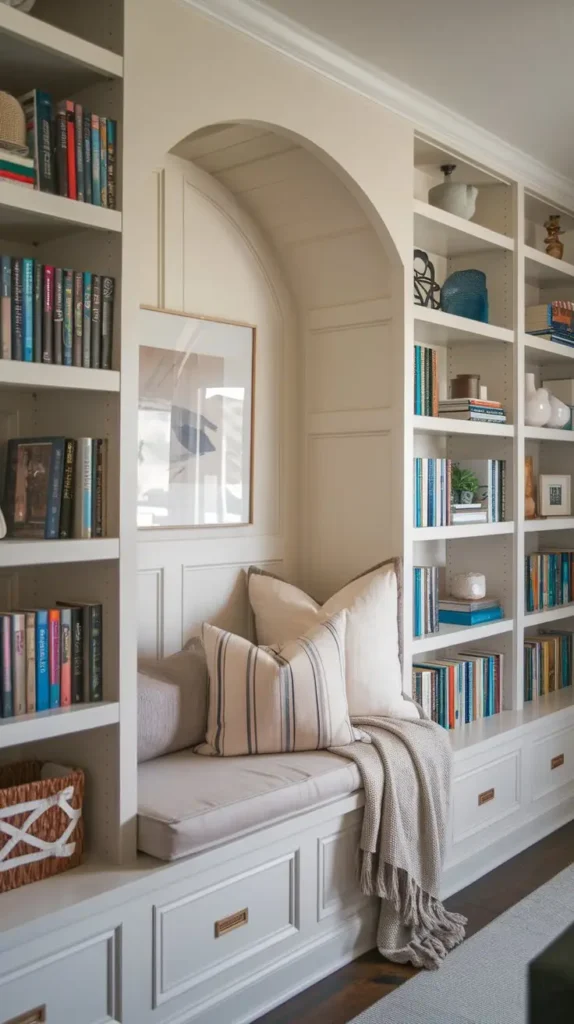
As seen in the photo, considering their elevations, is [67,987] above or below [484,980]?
above

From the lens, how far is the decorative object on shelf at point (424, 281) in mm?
3734

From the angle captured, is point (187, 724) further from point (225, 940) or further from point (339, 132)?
point (339, 132)

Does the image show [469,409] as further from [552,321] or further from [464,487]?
[552,321]

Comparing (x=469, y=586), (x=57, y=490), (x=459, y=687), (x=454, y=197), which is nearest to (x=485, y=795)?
(x=459, y=687)

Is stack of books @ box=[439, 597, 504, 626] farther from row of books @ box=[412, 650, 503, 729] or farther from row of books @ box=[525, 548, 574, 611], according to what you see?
row of books @ box=[525, 548, 574, 611]

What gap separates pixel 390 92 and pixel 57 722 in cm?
237

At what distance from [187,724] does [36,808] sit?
69cm

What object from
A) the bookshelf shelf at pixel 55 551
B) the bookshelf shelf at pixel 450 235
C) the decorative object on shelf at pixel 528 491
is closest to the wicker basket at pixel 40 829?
the bookshelf shelf at pixel 55 551

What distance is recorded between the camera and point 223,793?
2.47 m

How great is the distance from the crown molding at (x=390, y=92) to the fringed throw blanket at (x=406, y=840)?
6.93 ft

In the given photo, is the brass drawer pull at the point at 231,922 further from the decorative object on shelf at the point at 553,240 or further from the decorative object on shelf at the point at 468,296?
the decorative object on shelf at the point at 553,240

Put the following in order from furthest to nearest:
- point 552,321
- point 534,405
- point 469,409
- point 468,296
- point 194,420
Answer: point 552,321 < point 534,405 < point 468,296 < point 469,409 < point 194,420

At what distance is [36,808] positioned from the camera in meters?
2.20

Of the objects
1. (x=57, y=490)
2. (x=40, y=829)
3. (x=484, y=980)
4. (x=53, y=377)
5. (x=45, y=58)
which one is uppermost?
(x=45, y=58)
